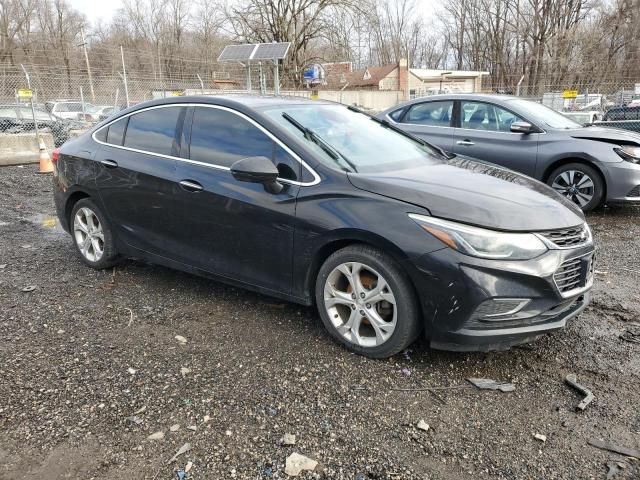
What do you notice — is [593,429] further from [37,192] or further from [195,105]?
[37,192]

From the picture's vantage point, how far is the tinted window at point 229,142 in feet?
11.1

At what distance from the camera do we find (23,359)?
3.17m

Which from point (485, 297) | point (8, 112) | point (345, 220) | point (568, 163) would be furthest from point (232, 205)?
point (8, 112)

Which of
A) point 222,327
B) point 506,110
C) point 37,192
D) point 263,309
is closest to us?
point 222,327

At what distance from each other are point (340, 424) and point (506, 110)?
5792 millimetres

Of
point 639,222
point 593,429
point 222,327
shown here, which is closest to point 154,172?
point 222,327

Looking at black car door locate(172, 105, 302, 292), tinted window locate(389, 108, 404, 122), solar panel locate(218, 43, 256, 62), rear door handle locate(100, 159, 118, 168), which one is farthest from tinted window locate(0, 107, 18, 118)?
black car door locate(172, 105, 302, 292)

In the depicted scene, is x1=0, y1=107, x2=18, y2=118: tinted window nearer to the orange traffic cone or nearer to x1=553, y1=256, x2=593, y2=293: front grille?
the orange traffic cone

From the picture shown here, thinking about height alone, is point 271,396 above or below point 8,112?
below

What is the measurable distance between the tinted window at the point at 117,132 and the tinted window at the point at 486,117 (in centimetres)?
481

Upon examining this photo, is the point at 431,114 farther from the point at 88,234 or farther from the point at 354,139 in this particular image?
the point at 88,234

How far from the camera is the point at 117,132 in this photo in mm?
4441

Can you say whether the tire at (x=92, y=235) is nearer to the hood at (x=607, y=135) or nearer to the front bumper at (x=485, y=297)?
the front bumper at (x=485, y=297)

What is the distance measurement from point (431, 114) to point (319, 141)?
461cm
